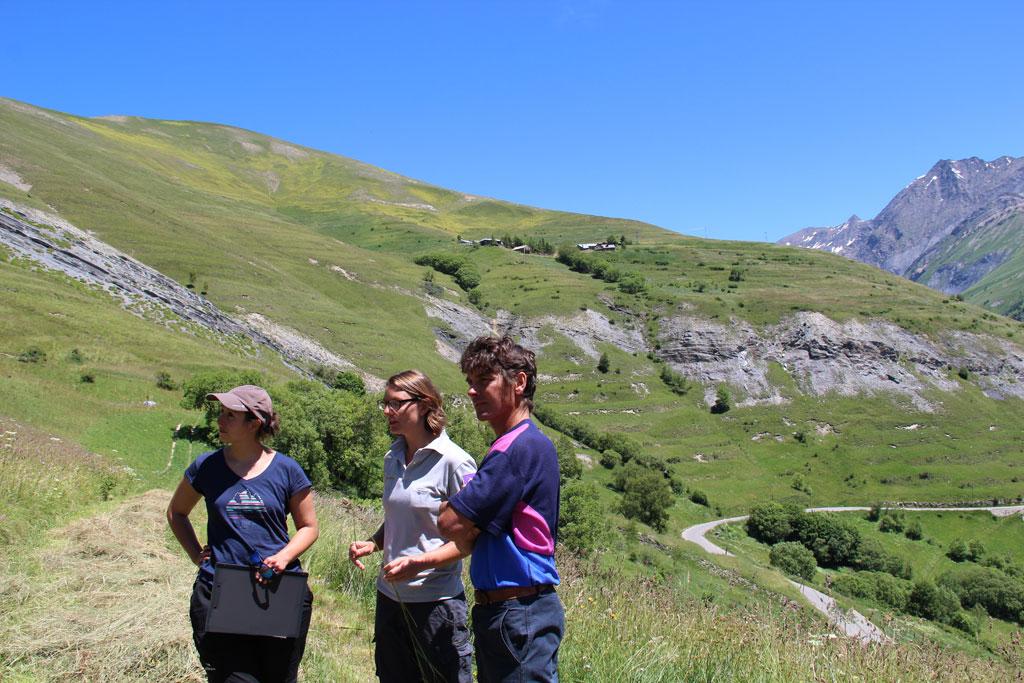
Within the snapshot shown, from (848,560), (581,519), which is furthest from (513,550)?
(848,560)

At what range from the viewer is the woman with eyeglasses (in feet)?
12.0

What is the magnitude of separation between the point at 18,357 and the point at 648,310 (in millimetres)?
99294

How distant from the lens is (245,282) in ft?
233

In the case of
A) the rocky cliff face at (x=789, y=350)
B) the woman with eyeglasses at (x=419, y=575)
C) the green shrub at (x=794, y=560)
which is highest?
the rocky cliff face at (x=789, y=350)

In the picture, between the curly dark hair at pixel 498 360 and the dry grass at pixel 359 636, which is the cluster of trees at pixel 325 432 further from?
the curly dark hair at pixel 498 360

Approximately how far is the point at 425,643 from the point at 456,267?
12171cm

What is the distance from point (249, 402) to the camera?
151 inches

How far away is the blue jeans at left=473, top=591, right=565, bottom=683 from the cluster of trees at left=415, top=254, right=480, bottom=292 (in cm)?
11434

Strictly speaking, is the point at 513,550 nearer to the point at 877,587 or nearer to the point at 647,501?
the point at 647,501

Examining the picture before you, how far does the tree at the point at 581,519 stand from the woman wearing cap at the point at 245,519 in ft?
109

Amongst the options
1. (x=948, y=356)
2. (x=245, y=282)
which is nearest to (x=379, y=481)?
(x=245, y=282)

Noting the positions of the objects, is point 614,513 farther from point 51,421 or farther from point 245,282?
point 245,282

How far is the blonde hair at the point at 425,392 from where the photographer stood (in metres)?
4.02

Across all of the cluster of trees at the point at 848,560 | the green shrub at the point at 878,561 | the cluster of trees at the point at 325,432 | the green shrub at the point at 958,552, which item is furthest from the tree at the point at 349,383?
the green shrub at the point at 958,552
